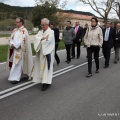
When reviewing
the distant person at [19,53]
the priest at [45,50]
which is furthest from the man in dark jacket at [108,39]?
the priest at [45,50]

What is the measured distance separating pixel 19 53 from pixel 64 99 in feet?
7.31

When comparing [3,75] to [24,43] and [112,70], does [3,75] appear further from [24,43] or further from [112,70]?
[112,70]

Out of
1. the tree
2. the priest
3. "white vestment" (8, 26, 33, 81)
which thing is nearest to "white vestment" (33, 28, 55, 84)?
the priest

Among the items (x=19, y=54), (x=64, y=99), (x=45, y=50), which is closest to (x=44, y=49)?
(x=45, y=50)

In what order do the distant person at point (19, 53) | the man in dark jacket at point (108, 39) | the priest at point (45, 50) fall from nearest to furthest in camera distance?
1. the priest at point (45, 50)
2. the distant person at point (19, 53)
3. the man in dark jacket at point (108, 39)

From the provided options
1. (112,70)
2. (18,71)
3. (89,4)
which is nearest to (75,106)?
(18,71)

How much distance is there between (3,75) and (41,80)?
2.20 m

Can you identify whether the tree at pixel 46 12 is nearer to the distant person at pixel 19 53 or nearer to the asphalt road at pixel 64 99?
the asphalt road at pixel 64 99

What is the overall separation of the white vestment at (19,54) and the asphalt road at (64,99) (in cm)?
31

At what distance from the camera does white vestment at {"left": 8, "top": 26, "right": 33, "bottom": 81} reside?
779cm

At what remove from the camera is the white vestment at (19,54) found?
7.79 meters

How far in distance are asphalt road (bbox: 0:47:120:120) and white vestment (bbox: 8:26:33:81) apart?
309 mm

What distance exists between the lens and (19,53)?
25.7 ft

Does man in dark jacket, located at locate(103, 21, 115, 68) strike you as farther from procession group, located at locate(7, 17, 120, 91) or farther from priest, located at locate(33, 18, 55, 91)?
priest, located at locate(33, 18, 55, 91)
